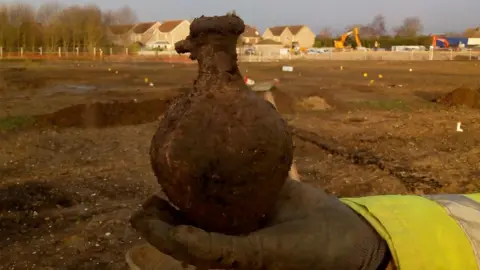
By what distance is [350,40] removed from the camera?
7988cm

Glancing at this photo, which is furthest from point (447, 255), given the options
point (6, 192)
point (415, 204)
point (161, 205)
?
point (6, 192)

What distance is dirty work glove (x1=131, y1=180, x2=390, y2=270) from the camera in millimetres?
1533

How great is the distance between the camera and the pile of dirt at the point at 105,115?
13.6m

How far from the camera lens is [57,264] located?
495 centimetres

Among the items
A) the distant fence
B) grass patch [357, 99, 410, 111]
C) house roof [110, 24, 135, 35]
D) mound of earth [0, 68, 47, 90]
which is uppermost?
house roof [110, 24, 135, 35]

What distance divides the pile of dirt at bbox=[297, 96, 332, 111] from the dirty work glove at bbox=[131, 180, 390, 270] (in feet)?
49.8

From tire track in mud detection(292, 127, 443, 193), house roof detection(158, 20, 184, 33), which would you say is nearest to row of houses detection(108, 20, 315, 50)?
house roof detection(158, 20, 184, 33)

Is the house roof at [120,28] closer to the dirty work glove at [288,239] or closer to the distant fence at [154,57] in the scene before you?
the distant fence at [154,57]

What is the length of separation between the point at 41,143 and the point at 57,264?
6701mm

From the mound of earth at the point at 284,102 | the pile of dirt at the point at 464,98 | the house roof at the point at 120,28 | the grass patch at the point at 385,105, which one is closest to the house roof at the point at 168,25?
the house roof at the point at 120,28

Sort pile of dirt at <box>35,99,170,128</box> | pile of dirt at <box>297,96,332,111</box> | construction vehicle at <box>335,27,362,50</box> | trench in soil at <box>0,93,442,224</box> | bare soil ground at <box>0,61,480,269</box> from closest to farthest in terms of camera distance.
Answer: bare soil ground at <box>0,61,480,269</box>, trench in soil at <box>0,93,442,224</box>, pile of dirt at <box>35,99,170,128</box>, pile of dirt at <box>297,96,332,111</box>, construction vehicle at <box>335,27,362,50</box>

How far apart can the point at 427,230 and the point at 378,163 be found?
303 inches

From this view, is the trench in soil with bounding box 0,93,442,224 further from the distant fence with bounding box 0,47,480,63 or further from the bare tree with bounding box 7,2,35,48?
the bare tree with bounding box 7,2,35,48

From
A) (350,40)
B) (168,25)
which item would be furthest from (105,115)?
(168,25)
